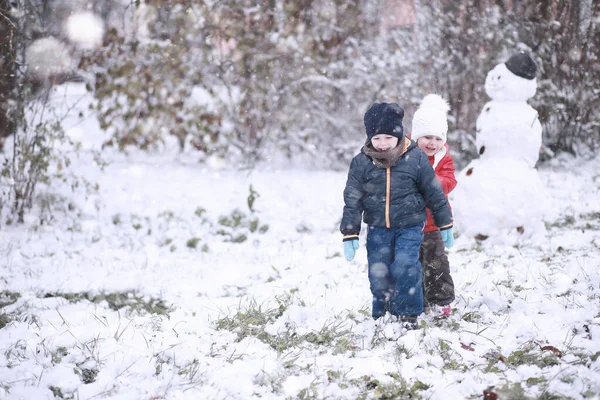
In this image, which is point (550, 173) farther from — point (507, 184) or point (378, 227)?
point (378, 227)

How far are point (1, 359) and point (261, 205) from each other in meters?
4.52

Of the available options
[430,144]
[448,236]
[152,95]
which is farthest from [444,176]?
[152,95]

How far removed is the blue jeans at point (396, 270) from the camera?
3021mm

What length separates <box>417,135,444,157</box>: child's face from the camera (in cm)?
333

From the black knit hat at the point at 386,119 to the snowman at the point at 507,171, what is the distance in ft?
8.01

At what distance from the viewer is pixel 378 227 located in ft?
10.2

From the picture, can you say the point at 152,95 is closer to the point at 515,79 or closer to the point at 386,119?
the point at 515,79

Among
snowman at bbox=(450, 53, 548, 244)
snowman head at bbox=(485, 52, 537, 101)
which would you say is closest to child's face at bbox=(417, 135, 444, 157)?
snowman at bbox=(450, 53, 548, 244)

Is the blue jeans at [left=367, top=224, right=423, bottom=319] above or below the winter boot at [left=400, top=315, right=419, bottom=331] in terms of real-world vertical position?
above

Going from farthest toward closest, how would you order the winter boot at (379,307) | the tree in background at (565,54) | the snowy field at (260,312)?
1. the tree in background at (565,54)
2. the winter boot at (379,307)
3. the snowy field at (260,312)

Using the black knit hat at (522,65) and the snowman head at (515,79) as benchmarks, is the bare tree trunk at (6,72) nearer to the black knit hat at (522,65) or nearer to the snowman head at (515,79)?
the snowman head at (515,79)

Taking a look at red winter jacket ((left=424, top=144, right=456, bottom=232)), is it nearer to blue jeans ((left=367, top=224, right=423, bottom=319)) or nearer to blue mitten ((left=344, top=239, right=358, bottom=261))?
blue jeans ((left=367, top=224, right=423, bottom=319))

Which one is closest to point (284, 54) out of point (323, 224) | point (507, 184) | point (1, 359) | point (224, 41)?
point (224, 41)

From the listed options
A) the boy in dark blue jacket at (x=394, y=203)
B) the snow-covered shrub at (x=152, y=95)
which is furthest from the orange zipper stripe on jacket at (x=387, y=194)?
the snow-covered shrub at (x=152, y=95)
